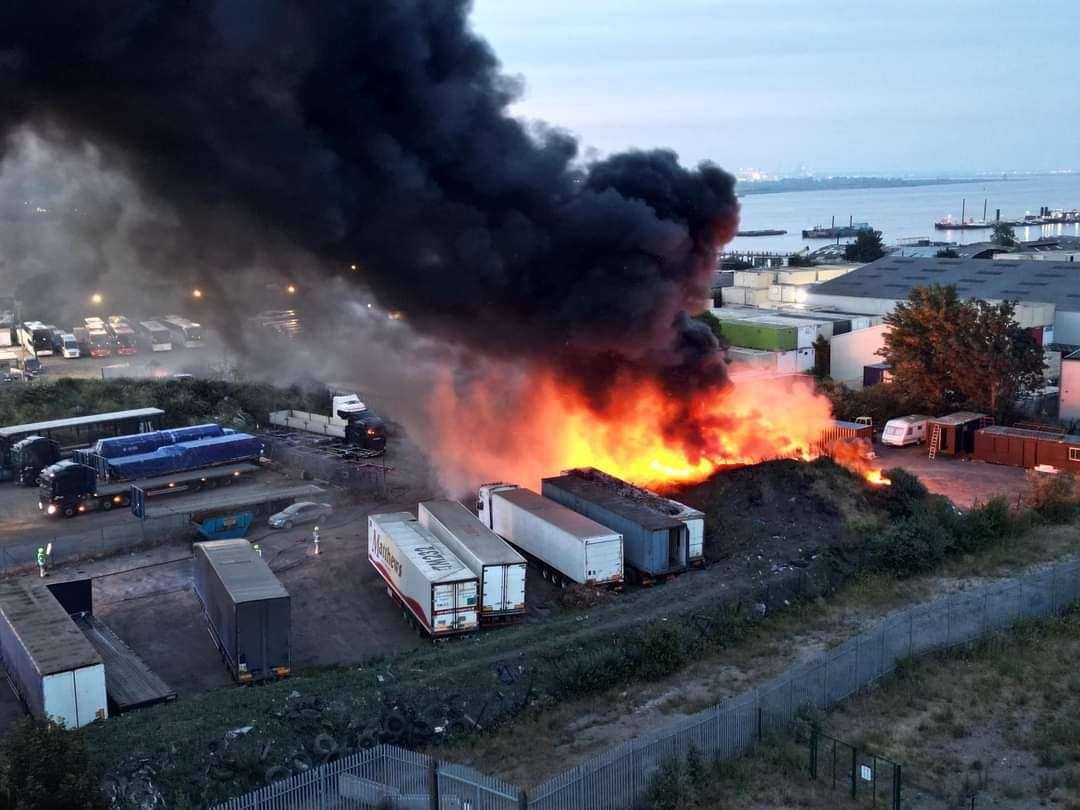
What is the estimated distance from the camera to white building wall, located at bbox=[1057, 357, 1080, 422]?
155ft

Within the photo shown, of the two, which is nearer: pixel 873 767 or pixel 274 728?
pixel 873 767

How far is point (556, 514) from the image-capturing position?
30219 millimetres

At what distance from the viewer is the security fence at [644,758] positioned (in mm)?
15508

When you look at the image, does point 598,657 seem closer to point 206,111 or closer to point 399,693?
point 399,693

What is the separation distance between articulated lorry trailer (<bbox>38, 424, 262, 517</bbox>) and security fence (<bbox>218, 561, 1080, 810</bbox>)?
25.4 m

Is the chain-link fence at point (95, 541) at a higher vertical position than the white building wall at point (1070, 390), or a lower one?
lower

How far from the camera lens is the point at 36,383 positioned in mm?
56000

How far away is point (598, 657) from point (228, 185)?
1930 cm

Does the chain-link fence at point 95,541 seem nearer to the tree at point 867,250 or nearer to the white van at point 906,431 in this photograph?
the white van at point 906,431

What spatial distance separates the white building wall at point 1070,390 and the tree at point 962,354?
5.65 feet

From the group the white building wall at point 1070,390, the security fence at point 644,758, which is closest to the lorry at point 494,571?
the security fence at point 644,758

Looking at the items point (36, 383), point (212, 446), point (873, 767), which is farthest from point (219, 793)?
point (36, 383)

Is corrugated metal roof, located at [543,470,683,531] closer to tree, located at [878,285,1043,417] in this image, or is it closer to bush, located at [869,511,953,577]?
bush, located at [869,511,953,577]

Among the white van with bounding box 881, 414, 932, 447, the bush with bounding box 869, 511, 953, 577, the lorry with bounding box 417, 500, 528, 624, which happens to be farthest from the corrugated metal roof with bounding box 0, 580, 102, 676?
the white van with bounding box 881, 414, 932, 447
